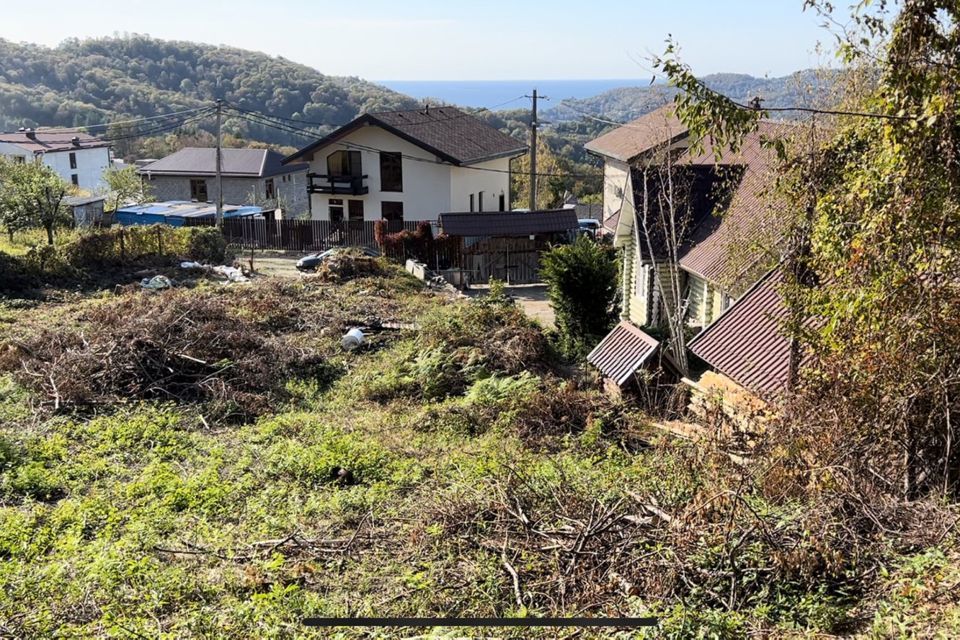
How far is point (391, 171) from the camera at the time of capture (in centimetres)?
3519

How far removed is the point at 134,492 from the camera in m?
9.10

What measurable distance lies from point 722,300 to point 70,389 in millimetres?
11953

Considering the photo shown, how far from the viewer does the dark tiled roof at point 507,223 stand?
28125mm

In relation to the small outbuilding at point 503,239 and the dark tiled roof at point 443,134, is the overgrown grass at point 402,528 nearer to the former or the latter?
the small outbuilding at point 503,239

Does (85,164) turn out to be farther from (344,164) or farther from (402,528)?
(402,528)

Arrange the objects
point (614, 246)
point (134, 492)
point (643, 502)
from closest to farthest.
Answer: point (643, 502) < point (134, 492) < point (614, 246)

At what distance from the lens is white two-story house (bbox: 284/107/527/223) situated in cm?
3425

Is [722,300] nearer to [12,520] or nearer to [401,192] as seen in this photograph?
[12,520]

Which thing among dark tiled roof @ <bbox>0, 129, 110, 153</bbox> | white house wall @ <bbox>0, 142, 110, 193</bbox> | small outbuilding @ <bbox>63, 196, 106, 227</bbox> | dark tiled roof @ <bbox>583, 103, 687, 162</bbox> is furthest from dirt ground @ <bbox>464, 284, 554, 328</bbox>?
dark tiled roof @ <bbox>0, 129, 110, 153</bbox>

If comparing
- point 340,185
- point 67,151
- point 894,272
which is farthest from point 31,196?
point 67,151

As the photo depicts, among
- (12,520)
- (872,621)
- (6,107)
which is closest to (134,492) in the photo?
(12,520)

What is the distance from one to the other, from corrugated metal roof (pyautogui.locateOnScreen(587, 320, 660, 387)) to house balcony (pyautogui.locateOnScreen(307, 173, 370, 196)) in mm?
23038

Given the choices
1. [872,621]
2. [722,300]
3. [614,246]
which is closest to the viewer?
[872,621]

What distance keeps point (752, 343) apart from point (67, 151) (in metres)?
57.4
